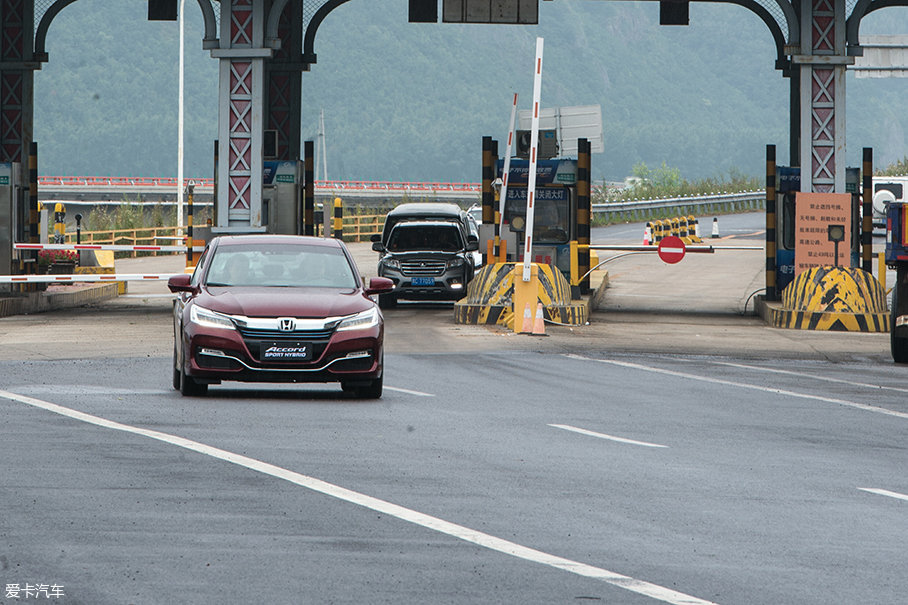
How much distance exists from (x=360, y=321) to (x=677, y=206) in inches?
2455

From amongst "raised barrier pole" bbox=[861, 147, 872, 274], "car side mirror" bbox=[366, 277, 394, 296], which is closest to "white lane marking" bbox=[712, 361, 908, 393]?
"car side mirror" bbox=[366, 277, 394, 296]

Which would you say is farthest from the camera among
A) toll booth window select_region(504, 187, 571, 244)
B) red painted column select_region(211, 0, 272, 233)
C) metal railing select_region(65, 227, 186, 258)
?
metal railing select_region(65, 227, 186, 258)

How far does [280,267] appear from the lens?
48.0 feet

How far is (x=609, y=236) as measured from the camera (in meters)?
59.7

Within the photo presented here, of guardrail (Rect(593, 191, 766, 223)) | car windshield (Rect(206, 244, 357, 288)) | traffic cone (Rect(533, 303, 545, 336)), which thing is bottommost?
traffic cone (Rect(533, 303, 545, 336))

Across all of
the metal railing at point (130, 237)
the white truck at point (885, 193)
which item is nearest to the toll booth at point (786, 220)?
the white truck at point (885, 193)

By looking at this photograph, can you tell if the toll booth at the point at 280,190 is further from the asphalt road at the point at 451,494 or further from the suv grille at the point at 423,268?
the asphalt road at the point at 451,494

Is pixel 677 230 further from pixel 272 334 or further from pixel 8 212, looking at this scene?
pixel 272 334

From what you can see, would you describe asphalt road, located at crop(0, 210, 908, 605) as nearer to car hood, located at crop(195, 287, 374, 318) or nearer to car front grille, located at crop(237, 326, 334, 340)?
car front grille, located at crop(237, 326, 334, 340)

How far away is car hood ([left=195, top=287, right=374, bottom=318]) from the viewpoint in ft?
43.8

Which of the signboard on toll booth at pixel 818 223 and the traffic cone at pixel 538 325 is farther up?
the signboard on toll booth at pixel 818 223

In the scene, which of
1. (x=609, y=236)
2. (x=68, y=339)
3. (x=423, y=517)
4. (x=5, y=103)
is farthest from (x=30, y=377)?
(x=609, y=236)

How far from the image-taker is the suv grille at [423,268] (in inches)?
1156

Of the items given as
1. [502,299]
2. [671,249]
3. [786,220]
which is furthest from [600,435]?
[786,220]
